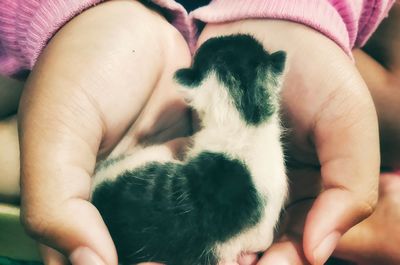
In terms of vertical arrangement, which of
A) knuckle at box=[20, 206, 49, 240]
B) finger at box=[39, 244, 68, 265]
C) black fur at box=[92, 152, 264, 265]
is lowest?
finger at box=[39, 244, 68, 265]

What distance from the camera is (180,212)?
880mm

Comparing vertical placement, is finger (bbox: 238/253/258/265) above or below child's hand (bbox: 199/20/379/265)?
below

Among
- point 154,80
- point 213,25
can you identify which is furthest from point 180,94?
point 213,25

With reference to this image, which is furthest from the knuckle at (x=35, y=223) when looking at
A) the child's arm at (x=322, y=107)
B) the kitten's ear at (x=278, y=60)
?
the kitten's ear at (x=278, y=60)

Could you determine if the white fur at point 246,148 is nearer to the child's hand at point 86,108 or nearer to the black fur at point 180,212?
the black fur at point 180,212

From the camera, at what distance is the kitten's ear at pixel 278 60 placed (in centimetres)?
101

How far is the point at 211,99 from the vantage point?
3.42ft

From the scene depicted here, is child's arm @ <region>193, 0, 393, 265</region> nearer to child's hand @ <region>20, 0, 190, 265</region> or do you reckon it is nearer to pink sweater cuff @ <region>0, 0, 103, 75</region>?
child's hand @ <region>20, 0, 190, 265</region>

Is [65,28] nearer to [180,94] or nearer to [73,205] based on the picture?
[180,94]

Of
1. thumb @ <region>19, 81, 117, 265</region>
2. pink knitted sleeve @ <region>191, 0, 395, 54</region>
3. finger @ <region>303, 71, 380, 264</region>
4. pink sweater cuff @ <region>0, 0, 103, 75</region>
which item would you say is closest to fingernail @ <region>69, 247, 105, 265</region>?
thumb @ <region>19, 81, 117, 265</region>

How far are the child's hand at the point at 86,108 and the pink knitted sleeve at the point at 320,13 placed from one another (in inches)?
5.5

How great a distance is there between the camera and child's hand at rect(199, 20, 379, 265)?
88 cm

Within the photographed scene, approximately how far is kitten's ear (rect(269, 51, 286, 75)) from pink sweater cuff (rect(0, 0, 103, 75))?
44cm

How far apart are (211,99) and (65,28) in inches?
14.6
